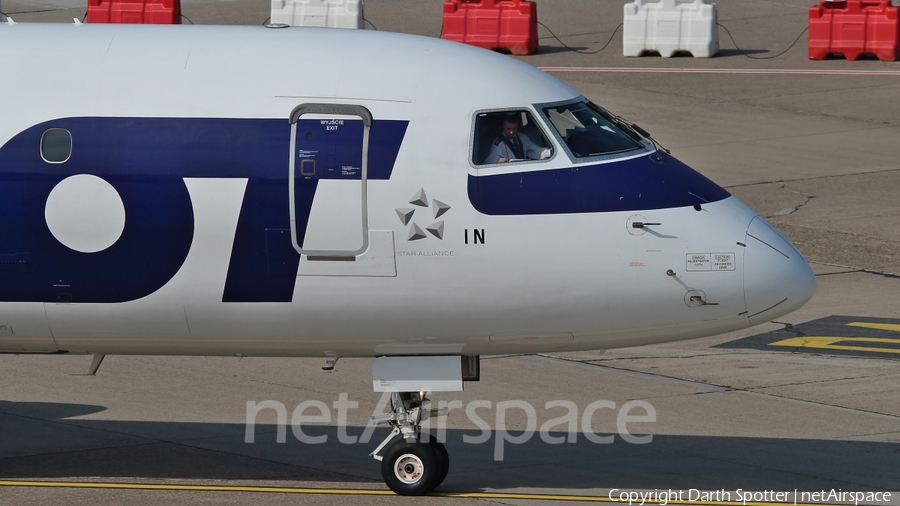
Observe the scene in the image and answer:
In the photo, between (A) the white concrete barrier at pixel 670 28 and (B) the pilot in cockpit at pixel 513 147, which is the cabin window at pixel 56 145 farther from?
(A) the white concrete barrier at pixel 670 28

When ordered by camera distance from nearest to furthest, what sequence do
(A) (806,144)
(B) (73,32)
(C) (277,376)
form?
(B) (73,32)
(C) (277,376)
(A) (806,144)

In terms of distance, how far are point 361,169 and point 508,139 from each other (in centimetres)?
123

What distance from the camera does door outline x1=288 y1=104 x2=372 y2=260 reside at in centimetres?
1073

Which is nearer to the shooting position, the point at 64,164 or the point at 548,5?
the point at 64,164

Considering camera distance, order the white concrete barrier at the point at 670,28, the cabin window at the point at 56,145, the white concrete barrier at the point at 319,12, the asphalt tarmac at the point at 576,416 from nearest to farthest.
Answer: the cabin window at the point at 56,145, the asphalt tarmac at the point at 576,416, the white concrete barrier at the point at 670,28, the white concrete barrier at the point at 319,12

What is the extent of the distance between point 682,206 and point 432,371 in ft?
8.14

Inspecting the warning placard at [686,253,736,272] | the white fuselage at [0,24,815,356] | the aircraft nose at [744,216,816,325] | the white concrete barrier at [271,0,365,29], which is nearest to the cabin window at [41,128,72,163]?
the white fuselage at [0,24,815,356]

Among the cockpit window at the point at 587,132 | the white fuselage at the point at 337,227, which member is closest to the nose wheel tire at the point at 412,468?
the white fuselage at the point at 337,227

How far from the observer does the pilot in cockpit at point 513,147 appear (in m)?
10.9

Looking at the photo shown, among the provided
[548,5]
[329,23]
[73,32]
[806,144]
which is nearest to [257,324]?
[73,32]

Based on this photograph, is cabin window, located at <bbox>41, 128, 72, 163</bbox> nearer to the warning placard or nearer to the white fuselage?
the white fuselage

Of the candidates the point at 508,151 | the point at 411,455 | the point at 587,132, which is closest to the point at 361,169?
the point at 508,151

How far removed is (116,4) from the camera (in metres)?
34.8

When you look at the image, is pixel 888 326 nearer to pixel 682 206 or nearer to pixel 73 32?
pixel 682 206
